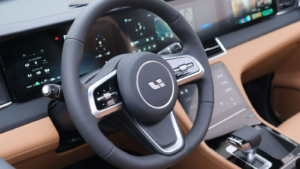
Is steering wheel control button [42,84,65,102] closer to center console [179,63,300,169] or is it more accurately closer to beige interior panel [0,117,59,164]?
beige interior panel [0,117,59,164]

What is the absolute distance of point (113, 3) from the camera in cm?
74

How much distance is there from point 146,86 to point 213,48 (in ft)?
2.35

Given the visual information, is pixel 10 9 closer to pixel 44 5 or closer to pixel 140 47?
pixel 44 5

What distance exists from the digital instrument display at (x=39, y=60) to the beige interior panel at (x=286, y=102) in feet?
4.12

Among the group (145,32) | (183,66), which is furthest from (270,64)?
(183,66)

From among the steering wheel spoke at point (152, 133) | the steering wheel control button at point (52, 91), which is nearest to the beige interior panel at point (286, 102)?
the steering wheel spoke at point (152, 133)

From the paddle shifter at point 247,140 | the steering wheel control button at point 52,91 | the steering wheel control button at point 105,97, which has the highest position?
the steering wheel control button at point 52,91

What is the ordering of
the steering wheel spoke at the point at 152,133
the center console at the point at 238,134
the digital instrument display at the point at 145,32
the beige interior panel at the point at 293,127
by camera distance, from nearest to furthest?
the steering wheel spoke at the point at 152,133
the center console at the point at 238,134
the digital instrument display at the point at 145,32
the beige interior panel at the point at 293,127

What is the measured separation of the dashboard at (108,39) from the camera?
90 cm

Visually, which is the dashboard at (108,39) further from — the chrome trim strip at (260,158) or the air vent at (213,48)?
the chrome trim strip at (260,158)

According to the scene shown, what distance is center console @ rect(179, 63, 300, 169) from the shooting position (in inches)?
39.8

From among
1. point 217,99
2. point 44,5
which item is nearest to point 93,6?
point 44,5

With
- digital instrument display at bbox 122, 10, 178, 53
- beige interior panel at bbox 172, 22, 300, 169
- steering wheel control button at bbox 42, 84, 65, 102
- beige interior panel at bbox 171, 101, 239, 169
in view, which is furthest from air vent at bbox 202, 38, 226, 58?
steering wheel control button at bbox 42, 84, 65, 102

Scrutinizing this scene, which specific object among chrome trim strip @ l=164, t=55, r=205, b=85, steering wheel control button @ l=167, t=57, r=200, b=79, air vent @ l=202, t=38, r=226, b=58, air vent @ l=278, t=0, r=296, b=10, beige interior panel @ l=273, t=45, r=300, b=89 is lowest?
beige interior panel @ l=273, t=45, r=300, b=89
